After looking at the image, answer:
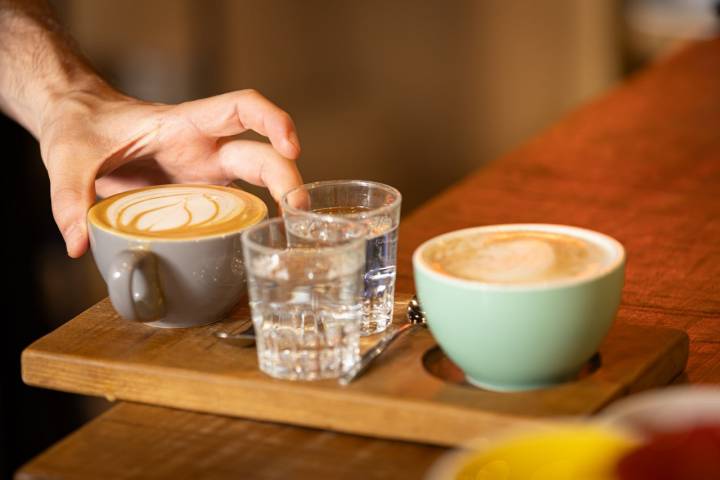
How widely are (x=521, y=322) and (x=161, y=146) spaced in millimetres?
553

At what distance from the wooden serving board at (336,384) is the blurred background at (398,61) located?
10.1ft

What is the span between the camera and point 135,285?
968 mm

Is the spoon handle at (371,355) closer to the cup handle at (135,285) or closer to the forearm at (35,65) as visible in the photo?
the cup handle at (135,285)

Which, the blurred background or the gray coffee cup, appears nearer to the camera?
the gray coffee cup

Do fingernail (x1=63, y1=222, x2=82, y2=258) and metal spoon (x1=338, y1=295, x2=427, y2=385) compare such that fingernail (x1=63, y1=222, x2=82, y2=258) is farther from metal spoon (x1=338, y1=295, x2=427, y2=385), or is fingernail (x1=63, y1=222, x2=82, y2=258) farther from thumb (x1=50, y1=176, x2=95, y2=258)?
metal spoon (x1=338, y1=295, x2=427, y2=385)

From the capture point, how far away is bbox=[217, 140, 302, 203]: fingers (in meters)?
1.20

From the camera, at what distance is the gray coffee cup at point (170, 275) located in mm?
968

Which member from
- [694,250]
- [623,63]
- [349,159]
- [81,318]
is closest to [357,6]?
[349,159]

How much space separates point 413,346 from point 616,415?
268mm

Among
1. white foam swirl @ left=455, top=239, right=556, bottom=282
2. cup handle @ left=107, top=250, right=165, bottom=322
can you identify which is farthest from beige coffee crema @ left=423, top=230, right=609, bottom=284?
cup handle @ left=107, top=250, right=165, bottom=322

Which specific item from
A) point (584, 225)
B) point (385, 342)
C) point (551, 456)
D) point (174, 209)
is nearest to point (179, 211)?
point (174, 209)

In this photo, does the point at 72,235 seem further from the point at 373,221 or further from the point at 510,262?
the point at 510,262

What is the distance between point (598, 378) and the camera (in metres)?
0.89

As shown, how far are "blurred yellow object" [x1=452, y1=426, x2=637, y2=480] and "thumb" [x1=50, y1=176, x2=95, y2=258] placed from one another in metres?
0.54
